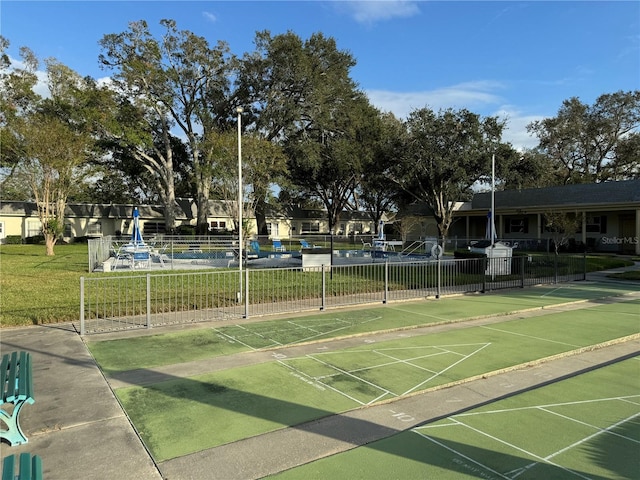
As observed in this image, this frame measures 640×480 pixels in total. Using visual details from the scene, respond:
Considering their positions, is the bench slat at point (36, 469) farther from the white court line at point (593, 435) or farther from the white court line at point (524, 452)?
the white court line at point (593, 435)

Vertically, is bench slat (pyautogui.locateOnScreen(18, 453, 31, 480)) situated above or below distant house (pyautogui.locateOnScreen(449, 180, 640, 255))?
below

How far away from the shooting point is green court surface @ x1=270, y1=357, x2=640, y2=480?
3695mm

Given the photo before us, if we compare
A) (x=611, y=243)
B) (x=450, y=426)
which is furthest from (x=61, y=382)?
(x=611, y=243)

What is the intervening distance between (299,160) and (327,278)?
86.4 ft

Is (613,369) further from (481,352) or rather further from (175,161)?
(175,161)

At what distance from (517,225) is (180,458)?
44.9 m

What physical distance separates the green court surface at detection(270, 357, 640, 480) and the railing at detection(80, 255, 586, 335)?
238 inches

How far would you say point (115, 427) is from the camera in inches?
178

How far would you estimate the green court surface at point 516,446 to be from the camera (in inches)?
145

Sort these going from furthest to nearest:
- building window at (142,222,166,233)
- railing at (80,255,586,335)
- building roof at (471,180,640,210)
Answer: building window at (142,222,166,233) < building roof at (471,180,640,210) < railing at (80,255,586,335)

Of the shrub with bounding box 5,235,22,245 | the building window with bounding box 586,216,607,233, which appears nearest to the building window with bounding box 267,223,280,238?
the shrub with bounding box 5,235,22,245

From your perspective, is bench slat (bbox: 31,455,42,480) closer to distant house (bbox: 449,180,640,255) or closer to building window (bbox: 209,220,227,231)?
distant house (bbox: 449,180,640,255)

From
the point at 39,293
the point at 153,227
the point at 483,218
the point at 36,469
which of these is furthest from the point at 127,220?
the point at 36,469

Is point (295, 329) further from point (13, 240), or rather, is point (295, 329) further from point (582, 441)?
point (13, 240)
